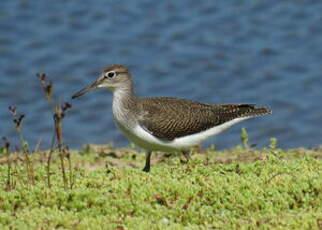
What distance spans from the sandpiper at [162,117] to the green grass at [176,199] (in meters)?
1.12

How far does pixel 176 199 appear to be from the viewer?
362 inches

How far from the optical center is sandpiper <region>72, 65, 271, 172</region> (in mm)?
11602

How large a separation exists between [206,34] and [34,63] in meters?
4.77

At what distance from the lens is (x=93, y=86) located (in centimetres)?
1241

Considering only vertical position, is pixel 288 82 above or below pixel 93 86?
above

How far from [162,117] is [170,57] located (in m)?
9.24

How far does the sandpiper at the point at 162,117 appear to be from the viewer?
1160 centimetres

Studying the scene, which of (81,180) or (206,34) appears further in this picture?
(206,34)

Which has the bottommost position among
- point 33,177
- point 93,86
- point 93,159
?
point 33,177

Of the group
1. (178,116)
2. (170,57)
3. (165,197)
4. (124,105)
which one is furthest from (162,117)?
(170,57)

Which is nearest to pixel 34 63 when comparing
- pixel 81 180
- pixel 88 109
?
pixel 88 109

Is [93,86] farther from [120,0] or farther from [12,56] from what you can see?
[120,0]

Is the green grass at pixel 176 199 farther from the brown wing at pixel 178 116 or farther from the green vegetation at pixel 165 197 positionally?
the brown wing at pixel 178 116

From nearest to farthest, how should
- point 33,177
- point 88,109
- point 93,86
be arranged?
1. point 33,177
2. point 93,86
3. point 88,109
